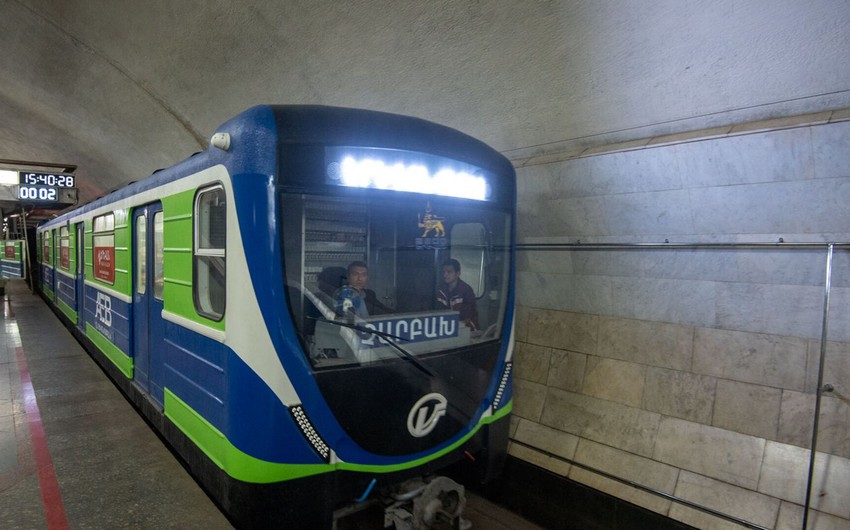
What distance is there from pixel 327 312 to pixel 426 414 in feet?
2.96

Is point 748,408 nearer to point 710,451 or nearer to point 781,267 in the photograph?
point 710,451

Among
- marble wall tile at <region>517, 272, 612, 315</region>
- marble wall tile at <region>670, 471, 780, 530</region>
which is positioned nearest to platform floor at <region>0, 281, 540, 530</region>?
marble wall tile at <region>670, 471, 780, 530</region>

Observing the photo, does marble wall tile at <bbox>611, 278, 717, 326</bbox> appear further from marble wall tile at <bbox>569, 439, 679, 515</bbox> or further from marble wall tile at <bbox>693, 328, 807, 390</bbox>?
marble wall tile at <bbox>569, 439, 679, 515</bbox>

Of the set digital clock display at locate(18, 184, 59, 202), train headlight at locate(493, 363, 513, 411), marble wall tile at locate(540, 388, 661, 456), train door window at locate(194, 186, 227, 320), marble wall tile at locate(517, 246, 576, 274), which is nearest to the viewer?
train door window at locate(194, 186, 227, 320)

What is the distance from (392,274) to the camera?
302cm

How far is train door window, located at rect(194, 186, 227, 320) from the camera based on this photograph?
2838 millimetres

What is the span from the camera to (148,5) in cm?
739

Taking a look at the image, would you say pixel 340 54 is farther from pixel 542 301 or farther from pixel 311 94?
pixel 542 301

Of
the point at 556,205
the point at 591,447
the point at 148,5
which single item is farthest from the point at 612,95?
the point at 148,5

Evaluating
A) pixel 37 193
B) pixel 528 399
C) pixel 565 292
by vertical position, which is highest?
pixel 37 193

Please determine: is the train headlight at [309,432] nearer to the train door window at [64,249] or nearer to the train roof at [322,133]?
the train roof at [322,133]

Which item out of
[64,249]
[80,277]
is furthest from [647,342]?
[64,249]

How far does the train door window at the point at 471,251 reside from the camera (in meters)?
3.31

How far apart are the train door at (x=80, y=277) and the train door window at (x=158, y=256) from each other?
4245mm
